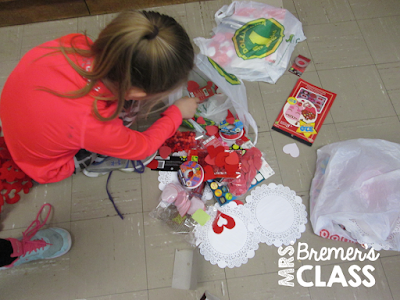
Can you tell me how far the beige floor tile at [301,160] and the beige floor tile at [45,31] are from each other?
1065 millimetres

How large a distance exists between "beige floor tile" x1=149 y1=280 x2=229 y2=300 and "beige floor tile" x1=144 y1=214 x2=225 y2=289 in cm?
2

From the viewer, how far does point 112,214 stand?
97 cm

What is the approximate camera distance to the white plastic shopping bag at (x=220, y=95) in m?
0.92

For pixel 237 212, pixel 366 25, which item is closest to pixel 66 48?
pixel 237 212

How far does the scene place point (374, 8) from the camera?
4.25 feet

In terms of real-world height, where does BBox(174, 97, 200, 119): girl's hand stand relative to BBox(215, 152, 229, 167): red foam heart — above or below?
above

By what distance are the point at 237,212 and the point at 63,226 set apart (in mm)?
636

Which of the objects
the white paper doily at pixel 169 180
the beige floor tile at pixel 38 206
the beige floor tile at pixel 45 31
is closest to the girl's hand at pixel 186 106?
the white paper doily at pixel 169 180

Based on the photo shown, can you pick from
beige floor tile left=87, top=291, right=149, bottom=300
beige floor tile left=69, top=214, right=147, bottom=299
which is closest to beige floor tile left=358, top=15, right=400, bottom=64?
beige floor tile left=69, top=214, right=147, bottom=299

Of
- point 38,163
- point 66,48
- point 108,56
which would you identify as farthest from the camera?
point 38,163

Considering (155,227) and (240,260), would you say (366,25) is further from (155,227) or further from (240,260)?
(155,227)

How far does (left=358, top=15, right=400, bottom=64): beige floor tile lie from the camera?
1.21 m

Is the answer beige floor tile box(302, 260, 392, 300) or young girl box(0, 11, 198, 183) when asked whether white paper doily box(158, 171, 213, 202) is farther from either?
beige floor tile box(302, 260, 392, 300)

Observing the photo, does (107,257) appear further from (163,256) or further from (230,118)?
(230,118)
